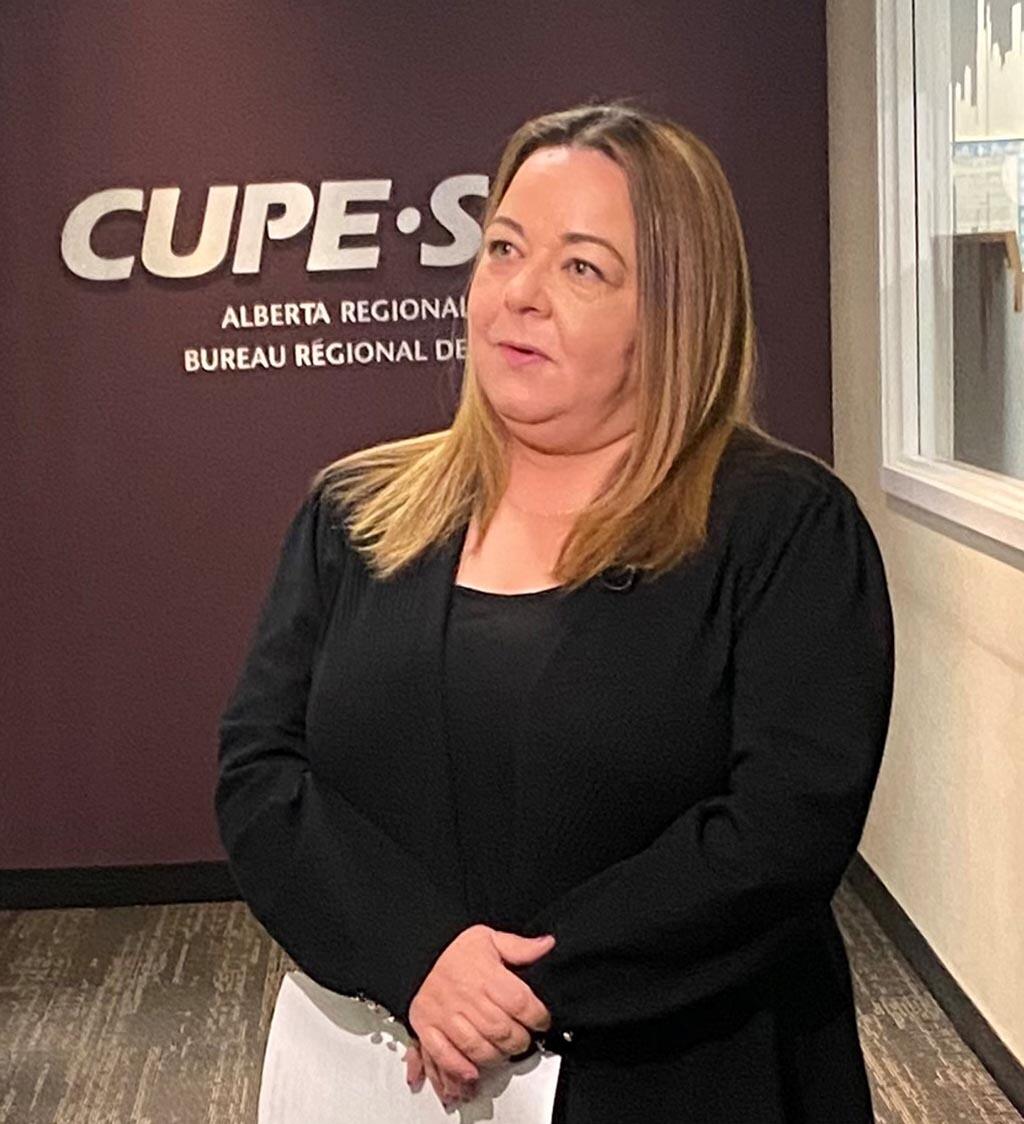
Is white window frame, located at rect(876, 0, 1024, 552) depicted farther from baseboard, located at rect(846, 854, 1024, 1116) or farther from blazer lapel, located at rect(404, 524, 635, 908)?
blazer lapel, located at rect(404, 524, 635, 908)

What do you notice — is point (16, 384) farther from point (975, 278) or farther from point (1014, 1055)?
point (1014, 1055)

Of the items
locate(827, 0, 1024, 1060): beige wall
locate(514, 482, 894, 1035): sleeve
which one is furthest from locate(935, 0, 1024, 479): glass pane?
locate(514, 482, 894, 1035): sleeve

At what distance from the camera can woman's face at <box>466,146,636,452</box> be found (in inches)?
63.6

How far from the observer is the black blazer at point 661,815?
1.52 m

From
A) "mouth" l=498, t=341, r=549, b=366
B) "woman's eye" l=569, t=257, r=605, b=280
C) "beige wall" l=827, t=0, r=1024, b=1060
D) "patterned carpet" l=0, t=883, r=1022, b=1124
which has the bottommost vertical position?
"patterned carpet" l=0, t=883, r=1022, b=1124

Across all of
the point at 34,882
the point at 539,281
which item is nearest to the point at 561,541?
the point at 539,281

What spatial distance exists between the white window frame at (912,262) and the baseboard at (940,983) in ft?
3.00

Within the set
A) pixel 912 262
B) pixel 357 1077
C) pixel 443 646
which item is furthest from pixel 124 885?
pixel 443 646

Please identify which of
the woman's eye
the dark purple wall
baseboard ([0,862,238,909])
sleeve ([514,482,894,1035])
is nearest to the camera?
sleeve ([514,482,894,1035])

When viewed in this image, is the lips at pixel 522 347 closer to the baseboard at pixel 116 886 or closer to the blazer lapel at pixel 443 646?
the blazer lapel at pixel 443 646

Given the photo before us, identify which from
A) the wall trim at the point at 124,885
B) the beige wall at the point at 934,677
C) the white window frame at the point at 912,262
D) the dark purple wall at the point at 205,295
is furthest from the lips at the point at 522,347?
the wall trim at the point at 124,885

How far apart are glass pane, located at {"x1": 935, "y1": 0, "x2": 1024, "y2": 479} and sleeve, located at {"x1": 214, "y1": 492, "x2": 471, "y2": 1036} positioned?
195 cm

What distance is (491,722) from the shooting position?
5.17 feet

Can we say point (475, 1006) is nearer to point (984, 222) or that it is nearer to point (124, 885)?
point (984, 222)
